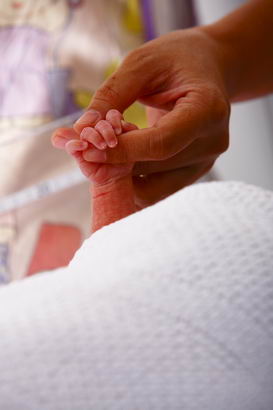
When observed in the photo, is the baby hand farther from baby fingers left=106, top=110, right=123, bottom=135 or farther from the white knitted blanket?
the white knitted blanket

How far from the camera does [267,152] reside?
3.29ft

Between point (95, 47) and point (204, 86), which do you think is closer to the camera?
point (204, 86)

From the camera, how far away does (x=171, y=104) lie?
541 mm

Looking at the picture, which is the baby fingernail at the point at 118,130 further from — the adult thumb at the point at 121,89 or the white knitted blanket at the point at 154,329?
the white knitted blanket at the point at 154,329

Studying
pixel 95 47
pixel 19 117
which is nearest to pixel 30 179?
pixel 19 117

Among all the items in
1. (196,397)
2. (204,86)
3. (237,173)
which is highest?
(204,86)

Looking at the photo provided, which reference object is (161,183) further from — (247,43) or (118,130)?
(247,43)

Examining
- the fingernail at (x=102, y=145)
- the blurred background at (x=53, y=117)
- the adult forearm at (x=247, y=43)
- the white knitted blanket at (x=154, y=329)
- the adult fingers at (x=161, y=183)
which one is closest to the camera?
the white knitted blanket at (x=154, y=329)

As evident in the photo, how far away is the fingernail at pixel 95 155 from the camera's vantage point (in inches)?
16.7

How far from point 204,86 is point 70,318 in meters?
0.31

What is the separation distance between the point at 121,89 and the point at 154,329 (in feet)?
0.96

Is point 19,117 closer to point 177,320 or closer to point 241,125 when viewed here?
point 241,125

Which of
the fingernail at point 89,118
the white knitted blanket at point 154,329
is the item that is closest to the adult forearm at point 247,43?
the fingernail at point 89,118

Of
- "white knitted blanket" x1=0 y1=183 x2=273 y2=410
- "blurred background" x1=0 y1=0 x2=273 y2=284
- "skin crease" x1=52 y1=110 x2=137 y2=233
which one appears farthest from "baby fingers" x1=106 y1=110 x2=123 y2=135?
"blurred background" x1=0 y1=0 x2=273 y2=284
